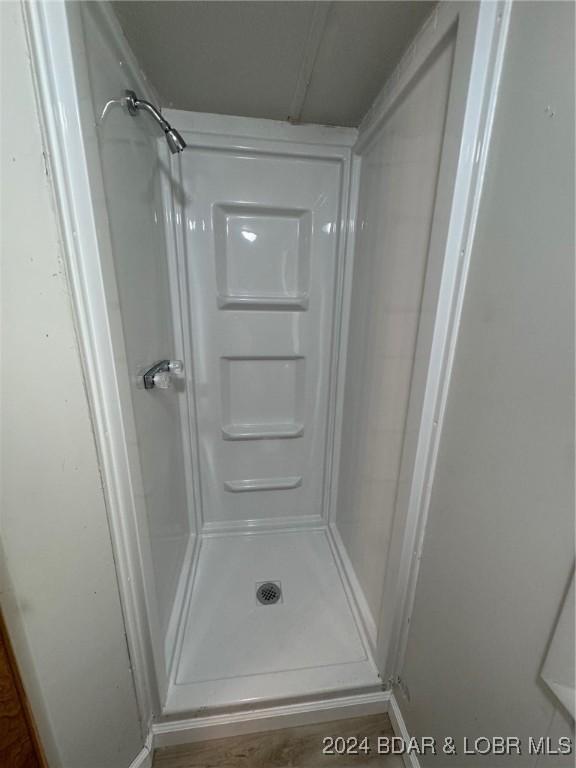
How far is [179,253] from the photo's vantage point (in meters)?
1.33

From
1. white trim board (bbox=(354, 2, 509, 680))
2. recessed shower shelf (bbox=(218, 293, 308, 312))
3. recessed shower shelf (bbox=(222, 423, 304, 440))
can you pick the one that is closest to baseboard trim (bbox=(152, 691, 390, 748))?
white trim board (bbox=(354, 2, 509, 680))

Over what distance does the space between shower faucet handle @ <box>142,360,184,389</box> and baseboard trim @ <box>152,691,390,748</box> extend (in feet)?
3.46

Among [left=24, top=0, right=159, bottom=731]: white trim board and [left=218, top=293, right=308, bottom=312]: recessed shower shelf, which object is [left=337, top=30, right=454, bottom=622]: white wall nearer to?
[left=218, top=293, right=308, bottom=312]: recessed shower shelf

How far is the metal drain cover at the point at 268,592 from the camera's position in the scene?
135 cm

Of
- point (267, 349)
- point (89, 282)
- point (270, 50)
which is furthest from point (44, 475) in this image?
point (270, 50)

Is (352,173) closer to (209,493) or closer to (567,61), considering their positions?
(567,61)

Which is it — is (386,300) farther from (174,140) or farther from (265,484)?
(265,484)

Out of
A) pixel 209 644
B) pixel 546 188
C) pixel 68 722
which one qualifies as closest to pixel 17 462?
pixel 68 722

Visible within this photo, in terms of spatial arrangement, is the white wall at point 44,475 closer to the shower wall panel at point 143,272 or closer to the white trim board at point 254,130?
the shower wall panel at point 143,272

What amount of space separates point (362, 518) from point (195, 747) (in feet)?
2.97

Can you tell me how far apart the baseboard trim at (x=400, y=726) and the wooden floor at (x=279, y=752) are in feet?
0.10

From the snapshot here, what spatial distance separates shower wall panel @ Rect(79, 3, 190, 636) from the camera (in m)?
0.68

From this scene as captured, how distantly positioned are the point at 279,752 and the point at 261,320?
1.54 metres

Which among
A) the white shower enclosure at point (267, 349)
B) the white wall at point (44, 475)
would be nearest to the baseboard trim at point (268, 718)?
the white shower enclosure at point (267, 349)
